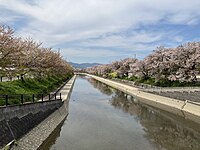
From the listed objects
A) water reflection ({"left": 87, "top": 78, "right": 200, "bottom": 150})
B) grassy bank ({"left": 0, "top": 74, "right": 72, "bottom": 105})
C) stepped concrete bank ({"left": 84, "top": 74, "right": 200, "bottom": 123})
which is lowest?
water reflection ({"left": 87, "top": 78, "right": 200, "bottom": 150})

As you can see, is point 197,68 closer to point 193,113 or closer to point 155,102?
point 155,102

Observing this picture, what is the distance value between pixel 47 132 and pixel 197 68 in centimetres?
2765

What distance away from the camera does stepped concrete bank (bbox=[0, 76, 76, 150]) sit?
1166cm

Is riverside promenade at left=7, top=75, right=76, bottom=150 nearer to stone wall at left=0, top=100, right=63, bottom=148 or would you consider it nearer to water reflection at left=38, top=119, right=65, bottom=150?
water reflection at left=38, top=119, right=65, bottom=150

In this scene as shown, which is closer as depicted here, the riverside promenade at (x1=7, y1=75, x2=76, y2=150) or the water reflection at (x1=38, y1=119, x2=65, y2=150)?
the riverside promenade at (x1=7, y1=75, x2=76, y2=150)

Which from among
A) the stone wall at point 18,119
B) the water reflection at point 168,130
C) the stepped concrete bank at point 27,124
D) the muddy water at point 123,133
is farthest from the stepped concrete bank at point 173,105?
the stone wall at point 18,119

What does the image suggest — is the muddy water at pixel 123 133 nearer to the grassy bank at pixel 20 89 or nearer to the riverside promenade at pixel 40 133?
the riverside promenade at pixel 40 133

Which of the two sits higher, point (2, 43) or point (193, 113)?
point (2, 43)

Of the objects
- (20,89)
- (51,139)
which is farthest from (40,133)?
(20,89)

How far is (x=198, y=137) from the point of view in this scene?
59.7ft

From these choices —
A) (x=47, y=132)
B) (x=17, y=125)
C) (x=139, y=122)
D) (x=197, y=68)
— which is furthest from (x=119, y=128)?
(x=197, y=68)

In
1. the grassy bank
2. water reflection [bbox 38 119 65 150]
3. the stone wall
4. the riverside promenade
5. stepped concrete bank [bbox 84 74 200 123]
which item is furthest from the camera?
stepped concrete bank [bbox 84 74 200 123]

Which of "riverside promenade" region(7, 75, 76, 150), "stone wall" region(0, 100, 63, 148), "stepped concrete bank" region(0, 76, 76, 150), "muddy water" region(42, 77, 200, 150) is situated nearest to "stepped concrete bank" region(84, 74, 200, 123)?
"muddy water" region(42, 77, 200, 150)

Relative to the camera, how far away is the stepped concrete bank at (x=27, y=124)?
38.2ft
